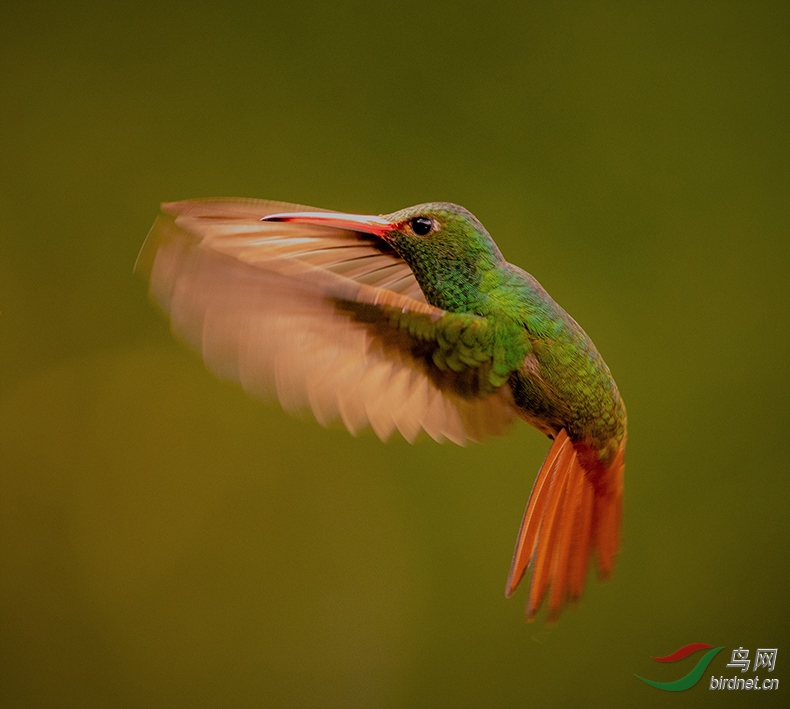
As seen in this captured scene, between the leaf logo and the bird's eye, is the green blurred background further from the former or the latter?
the bird's eye

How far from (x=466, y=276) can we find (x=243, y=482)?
63 centimetres

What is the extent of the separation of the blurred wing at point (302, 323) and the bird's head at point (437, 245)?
0.03 metres

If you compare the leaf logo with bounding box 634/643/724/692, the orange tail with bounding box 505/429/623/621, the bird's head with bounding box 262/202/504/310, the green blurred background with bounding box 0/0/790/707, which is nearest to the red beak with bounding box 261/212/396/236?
the bird's head with bounding box 262/202/504/310

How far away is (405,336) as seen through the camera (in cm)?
41

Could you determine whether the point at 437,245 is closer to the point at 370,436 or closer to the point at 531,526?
the point at 531,526

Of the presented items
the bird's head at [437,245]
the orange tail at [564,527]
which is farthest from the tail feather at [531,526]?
the bird's head at [437,245]

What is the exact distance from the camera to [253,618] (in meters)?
0.95

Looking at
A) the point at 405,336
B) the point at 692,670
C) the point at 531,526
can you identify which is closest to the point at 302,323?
the point at 405,336

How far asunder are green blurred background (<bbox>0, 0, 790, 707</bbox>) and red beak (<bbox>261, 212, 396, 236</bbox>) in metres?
0.54

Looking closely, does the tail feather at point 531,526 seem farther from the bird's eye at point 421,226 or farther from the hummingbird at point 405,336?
the bird's eye at point 421,226

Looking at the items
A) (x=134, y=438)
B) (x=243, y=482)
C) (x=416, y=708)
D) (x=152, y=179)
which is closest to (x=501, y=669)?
(x=416, y=708)

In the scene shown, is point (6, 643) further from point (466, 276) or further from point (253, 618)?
point (466, 276)

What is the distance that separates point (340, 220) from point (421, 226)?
0.17 feet

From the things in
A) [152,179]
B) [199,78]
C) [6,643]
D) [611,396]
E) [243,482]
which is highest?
[199,78]
